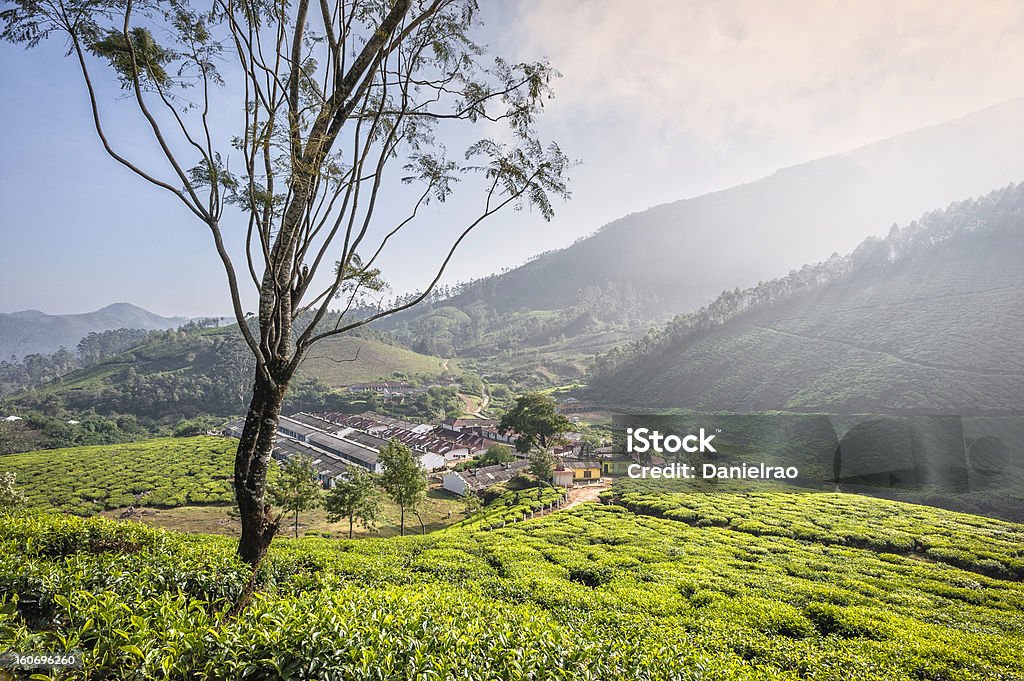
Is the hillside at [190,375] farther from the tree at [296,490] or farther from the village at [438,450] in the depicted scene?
the tree at [296,490]

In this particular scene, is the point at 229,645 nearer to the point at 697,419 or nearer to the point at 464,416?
the point at 697,419

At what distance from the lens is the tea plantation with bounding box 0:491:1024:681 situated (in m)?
2.67

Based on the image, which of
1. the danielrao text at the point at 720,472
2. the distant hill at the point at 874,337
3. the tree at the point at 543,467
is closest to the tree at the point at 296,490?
the tree at the point at 543,467

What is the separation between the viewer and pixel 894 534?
596 inches

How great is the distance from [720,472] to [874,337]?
4179 centimetres

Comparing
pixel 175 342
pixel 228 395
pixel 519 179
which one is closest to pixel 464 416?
pixel 228 395

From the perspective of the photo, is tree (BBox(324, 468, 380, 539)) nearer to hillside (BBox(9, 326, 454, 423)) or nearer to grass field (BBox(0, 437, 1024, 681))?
grass field (BBox(0, 437, 1024, 681))

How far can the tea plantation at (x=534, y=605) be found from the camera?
2.67 m

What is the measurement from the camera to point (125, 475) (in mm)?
36344

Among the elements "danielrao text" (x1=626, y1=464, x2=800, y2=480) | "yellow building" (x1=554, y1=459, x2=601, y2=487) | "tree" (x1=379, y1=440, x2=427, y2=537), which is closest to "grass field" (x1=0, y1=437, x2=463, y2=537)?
"tree" (x1=379, y1=440, x2=427, y2=537)

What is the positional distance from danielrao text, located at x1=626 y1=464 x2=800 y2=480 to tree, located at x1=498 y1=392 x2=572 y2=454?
6973mm

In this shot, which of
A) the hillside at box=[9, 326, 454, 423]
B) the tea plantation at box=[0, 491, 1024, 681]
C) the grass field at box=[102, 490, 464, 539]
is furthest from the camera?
the hillside at box=[9, 326, 454, 423]

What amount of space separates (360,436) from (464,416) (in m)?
18.6

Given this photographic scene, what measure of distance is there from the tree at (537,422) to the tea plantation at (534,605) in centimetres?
1845
